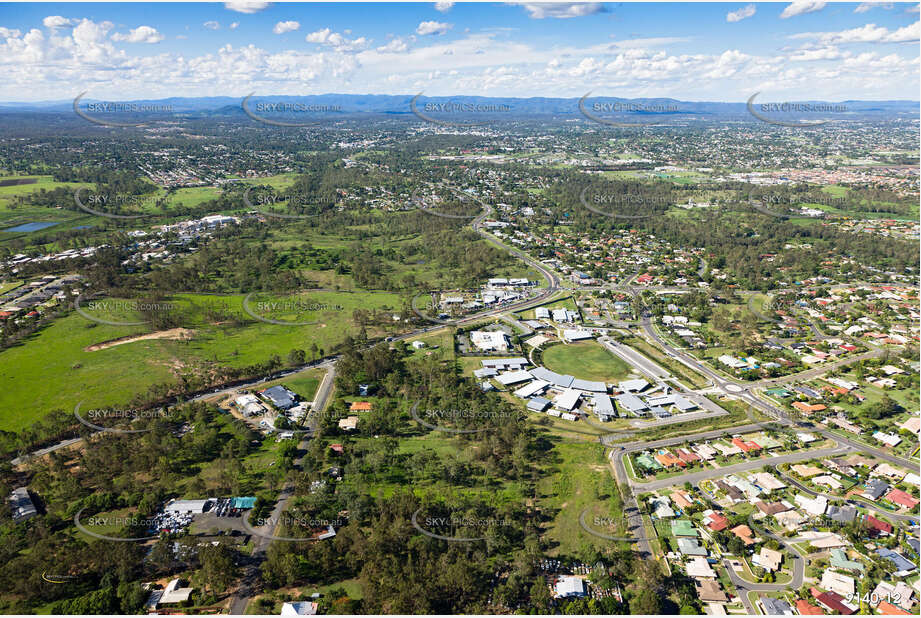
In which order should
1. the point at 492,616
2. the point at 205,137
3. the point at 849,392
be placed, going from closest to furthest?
the point at 492,616 < the point at 849,392 < the point at 205,137

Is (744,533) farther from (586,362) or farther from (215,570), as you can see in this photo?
(215,570)

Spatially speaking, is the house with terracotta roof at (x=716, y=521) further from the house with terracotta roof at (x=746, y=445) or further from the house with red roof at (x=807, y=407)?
the house with red roof at (x=807, y=407)

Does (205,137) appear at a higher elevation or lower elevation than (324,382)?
higher

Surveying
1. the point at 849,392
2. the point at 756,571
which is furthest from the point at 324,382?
the point at 849,392

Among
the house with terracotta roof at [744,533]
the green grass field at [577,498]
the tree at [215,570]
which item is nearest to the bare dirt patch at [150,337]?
the tree at [215,570]

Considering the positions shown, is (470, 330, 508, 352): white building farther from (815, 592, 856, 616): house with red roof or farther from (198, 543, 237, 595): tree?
(815, 592, 856, 616): house with red roof

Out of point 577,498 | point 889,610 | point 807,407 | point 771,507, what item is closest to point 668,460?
point 771,507

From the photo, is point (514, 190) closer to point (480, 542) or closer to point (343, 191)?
point (343, 191)

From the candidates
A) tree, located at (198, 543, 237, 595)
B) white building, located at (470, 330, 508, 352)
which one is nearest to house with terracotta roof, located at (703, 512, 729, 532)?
white building, located at (470, 330, 508, 352)
